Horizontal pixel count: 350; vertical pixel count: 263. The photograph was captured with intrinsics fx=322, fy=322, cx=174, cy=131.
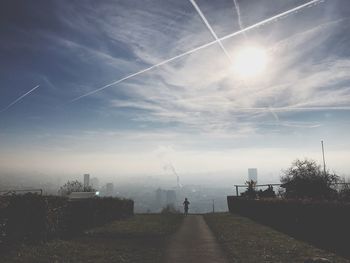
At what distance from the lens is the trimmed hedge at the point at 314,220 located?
1219 cm

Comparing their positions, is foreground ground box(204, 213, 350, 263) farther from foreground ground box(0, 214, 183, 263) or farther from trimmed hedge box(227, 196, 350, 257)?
foreground ground box(0, 214, 183, 263)

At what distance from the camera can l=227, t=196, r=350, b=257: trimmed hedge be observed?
1219 cm

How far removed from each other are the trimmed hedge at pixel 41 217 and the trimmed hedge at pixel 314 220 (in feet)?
38.2

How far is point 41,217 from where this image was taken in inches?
558

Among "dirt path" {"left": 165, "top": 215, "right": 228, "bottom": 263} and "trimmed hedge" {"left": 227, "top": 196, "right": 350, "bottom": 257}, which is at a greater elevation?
"trimmed hedge" {"left": 227, "top": 196, "right": 350, "bottom": 257}

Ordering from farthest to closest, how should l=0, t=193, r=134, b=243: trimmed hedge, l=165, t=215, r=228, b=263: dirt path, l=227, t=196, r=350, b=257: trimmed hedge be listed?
l=0, t=193, r=134, b=243: trimmed hedge
l=227, t=196, r=350, b=257: trimmed hedge
l=165, t=215, r=228, b=263: dirt path

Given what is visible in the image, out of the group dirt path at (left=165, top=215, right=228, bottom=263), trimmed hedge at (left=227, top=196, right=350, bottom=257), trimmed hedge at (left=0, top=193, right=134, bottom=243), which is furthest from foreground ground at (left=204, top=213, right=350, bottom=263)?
trimmed hedge at (left=0, top=193, right=134, bottom=243)

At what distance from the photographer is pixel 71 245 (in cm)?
1318

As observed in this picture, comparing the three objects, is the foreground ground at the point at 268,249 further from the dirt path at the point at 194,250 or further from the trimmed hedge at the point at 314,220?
the trimmed hedge at the point at 314,220

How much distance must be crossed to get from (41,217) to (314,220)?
12275mm

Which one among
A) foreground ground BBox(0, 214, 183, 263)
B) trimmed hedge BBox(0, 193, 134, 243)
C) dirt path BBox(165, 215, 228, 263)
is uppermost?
trimmed hedge BBox(0, 193, 134, 243)

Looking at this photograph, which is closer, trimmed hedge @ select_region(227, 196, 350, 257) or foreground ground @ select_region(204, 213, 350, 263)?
foreground ground @ select_region(204, 213, 350, 263)

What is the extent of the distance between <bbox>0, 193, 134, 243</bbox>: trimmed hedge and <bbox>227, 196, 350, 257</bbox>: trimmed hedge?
11656 millimetres

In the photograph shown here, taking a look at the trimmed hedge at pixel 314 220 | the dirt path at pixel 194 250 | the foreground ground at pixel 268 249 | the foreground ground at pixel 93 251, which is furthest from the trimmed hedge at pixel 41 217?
the trimmed hedge at pixel 314 220
